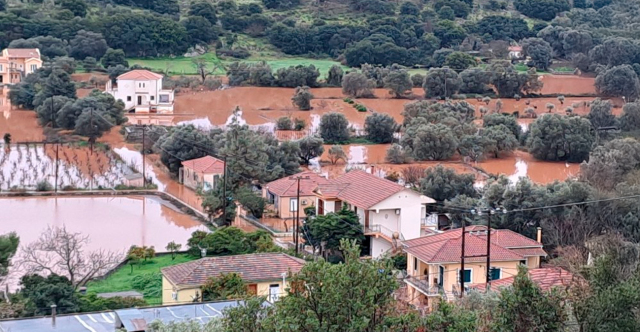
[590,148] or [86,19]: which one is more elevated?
[86,19]

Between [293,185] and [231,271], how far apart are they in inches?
385

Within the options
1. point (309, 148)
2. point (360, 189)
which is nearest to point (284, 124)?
point (309, 148)

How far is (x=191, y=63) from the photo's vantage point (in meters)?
61.7

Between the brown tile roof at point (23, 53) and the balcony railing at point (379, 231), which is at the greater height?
the brown tile roof at point (23, 53)

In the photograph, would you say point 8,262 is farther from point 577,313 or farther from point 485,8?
point 485,8

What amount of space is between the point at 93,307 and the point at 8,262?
2.72 metres

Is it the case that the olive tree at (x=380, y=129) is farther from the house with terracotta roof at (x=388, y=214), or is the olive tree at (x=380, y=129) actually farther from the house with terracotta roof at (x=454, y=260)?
the house with terracotta roof at (x=454, y=260)

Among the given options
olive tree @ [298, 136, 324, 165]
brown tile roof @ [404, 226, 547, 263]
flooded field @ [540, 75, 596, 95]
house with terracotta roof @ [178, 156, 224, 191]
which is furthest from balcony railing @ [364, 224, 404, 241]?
flooded field @ [540, 75, 596, 95]

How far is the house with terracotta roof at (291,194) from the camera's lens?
27141mm

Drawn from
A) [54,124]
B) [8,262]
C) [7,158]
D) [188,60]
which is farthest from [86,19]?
[8,262]

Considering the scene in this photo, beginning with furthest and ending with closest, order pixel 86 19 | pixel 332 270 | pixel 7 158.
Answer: pixel 86 19 < pixel 7 158 < pixel 332 270

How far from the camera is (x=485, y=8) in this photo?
81.2 meters

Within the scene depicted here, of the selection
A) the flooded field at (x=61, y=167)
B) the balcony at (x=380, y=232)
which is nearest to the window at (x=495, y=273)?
the balcony at (x=380, y=232)

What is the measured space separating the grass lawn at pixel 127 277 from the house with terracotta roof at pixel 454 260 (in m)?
4.69
